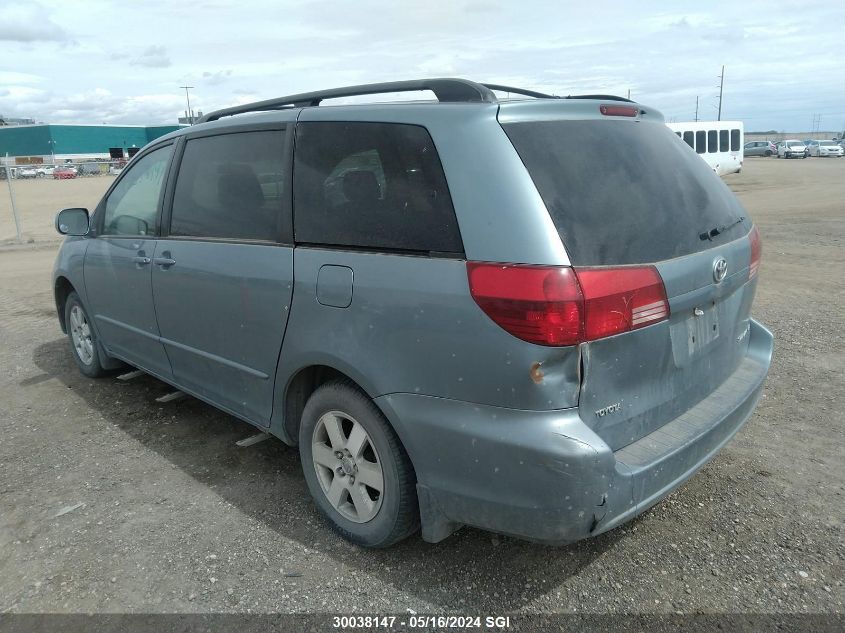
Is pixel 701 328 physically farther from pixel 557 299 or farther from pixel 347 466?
pixel 347 466

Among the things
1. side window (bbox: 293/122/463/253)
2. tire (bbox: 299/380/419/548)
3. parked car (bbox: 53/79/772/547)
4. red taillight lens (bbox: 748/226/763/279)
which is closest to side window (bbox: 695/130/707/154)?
red taillight lens (bbox: 748/226/763/279)

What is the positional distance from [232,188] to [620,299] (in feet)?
6.87

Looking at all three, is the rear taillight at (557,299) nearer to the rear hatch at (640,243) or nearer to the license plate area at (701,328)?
the rear hatch at (640,243)

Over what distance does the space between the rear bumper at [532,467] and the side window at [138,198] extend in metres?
2.32

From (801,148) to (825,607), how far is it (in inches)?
2307

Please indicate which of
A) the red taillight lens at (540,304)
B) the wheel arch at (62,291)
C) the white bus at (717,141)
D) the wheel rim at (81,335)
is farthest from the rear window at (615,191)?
the white bus at (717,141)

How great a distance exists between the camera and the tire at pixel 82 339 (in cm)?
500

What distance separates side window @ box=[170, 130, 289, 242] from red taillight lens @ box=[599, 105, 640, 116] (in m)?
1.44

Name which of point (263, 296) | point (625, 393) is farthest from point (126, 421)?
point (625, 393)

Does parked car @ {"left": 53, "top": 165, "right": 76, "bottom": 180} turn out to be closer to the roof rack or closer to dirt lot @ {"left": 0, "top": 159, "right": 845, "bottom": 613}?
dirt lot @ {"left": 0, "top": 159, "right": 845, "bottom": 613}

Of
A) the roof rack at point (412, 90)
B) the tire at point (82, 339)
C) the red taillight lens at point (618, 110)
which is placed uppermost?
the roof rack at point (412, 90)

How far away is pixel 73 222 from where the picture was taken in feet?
15.7

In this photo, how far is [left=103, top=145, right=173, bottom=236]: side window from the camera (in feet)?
13.1

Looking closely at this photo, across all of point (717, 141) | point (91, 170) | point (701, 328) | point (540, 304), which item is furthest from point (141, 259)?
point (91, 170)
